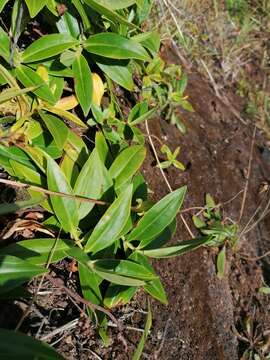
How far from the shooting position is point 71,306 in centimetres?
113

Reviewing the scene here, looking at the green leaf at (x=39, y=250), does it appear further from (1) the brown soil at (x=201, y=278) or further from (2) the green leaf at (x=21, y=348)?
(2) the green leaf at (x=21, y=348)

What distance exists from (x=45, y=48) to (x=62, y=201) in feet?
1.31

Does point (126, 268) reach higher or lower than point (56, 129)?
lower

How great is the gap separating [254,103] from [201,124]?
68 centimetres

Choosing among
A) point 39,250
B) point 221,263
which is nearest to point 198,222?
point 221,263

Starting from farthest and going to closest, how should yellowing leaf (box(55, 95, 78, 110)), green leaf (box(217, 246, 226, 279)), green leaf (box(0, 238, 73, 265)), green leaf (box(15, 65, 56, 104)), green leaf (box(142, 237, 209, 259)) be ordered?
green leaf (box(217, 246, 226, 279)) → yellowing leaf (box(55, 95, 78, 110)) → green leaf (box(15, 65, 56, 104)) → green leaf (box(142, 237, 209, 259)) → green leaf (box(0, 238, 73, 265))

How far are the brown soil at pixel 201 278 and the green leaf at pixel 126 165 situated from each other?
0.87 ft

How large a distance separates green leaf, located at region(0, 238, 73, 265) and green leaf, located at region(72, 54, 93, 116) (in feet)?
1.31

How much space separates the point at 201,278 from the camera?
1552 mm

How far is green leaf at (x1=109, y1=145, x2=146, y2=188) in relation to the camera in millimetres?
1258

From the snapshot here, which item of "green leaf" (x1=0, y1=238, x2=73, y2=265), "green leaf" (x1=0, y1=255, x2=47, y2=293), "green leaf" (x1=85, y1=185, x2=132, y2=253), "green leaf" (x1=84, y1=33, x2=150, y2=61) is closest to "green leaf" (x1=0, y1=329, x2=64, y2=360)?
"green leaf" (x1=0, y1=255, x2=47, y2=293)

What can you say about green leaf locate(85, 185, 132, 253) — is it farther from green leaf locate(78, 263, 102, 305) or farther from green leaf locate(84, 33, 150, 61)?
green leaf locate(84, 33, 150, 61)

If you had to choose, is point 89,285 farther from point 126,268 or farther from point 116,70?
point 116,70

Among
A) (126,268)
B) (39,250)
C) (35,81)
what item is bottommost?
(126,268)
